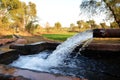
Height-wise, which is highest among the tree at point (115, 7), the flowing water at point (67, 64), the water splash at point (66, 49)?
the tree at point (115, 7)

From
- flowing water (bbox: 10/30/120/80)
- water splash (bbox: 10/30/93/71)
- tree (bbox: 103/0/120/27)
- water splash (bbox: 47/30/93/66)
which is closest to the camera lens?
flowing water (bbox: 10/30/120/80)

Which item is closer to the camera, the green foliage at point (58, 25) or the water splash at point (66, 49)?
the water splash at point (66, 49)

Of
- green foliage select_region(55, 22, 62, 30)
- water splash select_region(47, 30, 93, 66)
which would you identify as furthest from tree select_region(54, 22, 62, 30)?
water splash select_region(47, 30, 93, 66)

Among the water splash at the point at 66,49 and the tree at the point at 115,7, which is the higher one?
the tree at the point at 115,7

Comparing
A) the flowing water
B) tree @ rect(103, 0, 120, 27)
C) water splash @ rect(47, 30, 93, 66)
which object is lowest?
the flowing water

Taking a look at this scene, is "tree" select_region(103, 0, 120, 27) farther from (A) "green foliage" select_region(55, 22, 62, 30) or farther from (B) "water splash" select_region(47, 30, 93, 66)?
(A) "green foliage" select_region(55, 22, 62, 30)

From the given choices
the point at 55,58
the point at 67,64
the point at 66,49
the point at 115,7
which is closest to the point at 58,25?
the point at 115,7

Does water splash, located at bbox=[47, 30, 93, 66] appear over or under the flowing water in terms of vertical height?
over

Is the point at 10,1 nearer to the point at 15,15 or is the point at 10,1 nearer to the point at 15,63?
the point at 15,15

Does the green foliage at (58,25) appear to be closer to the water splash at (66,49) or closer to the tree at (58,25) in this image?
the tree at (58,25)

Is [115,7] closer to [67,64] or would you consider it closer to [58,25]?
[67,64]

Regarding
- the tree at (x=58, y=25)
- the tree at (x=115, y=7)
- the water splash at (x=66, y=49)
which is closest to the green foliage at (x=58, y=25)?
the tree at (x=58, y=25)

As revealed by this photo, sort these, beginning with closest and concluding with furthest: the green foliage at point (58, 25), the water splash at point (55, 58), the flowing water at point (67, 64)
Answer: the flowing water at point (67, 64)
the water splash at point (55, 58)
the green foliage at point (58, 25)

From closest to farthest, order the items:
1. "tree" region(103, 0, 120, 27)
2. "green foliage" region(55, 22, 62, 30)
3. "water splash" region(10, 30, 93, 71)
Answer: "water splash" region(10, 30, 93, 71) < "tree" region(103, 0, 120, 27) < "green foliage" region(55, 22, 62, 30)
